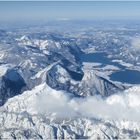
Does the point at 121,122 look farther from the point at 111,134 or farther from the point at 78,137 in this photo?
the point at 78,137

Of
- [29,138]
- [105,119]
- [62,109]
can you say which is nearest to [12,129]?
[29,138]

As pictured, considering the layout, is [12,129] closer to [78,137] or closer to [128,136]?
[78,137]

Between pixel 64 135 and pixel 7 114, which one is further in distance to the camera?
pixel 7 114

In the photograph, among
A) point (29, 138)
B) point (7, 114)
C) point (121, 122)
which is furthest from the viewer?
point (7, 114)

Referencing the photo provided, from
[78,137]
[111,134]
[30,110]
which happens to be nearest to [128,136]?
[111,134]

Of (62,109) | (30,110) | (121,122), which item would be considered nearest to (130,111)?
(121,122)

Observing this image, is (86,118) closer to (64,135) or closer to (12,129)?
(64,135)

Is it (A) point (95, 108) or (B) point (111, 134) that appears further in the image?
(A) point (95, 108)

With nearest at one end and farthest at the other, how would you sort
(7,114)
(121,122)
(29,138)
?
(29,138) < (121,122) < (7,114)
